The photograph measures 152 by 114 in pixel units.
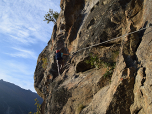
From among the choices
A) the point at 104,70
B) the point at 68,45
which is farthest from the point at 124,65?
the point at 68,45

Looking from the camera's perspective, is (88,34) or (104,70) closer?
(104,70)

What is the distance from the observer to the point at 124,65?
497 centimetres

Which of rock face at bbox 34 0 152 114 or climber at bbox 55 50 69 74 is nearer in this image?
rock face at bbox 34 0 152 114

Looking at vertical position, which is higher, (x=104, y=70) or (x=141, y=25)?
(x=141, y=25)

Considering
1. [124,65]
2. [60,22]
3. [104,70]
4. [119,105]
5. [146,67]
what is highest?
[60,22]

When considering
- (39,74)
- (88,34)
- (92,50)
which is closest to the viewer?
(92,50)

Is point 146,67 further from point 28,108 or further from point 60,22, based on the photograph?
point 28,108

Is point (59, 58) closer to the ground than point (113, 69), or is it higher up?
higher up

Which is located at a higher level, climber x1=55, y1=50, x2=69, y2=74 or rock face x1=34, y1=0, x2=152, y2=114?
climber x1=55, y1=50, x2=69, y2=74

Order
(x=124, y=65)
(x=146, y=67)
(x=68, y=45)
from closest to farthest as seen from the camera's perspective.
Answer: (x=146, y=67) < (x=124, y=65) < (x=68, y=45)

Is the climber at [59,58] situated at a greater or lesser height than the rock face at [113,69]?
greater

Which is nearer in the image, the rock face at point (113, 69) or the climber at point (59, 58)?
the rock face at point (113, 69)

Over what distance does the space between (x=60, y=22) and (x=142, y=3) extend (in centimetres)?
1009

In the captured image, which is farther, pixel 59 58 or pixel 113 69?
pixel 59 58
